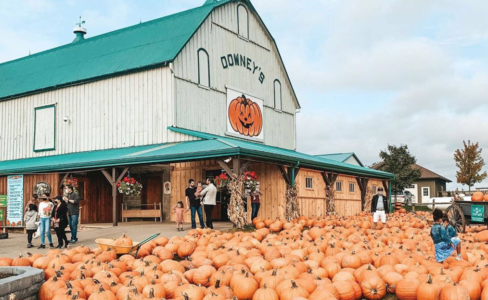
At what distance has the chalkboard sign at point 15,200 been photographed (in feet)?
62.9

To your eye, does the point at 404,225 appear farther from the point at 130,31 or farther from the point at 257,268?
the point at 130,31

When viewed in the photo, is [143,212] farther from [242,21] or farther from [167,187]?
[242,21]

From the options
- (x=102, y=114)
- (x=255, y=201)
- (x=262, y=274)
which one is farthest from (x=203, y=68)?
(x=262, y=274)

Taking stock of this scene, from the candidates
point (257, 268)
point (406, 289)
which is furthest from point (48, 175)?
point (406, 289)

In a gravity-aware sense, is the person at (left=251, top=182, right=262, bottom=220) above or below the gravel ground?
above

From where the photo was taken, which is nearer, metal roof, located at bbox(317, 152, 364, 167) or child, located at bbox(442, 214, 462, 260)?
child, located at bbox(442, 214, 462, 260)

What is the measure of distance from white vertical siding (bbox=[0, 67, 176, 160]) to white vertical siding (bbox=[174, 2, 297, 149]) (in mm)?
838

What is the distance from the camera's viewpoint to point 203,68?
854 inches

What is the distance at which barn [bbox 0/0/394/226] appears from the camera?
1878cm

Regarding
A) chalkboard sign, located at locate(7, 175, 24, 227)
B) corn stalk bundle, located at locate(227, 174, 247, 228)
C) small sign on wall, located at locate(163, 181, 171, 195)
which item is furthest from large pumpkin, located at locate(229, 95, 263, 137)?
→ chalkboard sign, located at locate(7, 175, 24, 227)

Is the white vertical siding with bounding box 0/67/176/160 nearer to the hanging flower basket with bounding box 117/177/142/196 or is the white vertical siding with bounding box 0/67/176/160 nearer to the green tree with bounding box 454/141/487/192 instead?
the hanging flower basket with bounding box 117/177/142/196

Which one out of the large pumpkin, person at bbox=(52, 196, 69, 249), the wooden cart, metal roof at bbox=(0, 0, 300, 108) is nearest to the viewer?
person at bbox=(52, 196, 69, 249)

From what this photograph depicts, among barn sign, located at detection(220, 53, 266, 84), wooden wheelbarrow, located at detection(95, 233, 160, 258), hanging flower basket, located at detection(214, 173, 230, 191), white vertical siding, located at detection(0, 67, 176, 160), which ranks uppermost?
barn sign, located at detection(220, 53, 266, 84)

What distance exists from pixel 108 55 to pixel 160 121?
5513 millimetres
